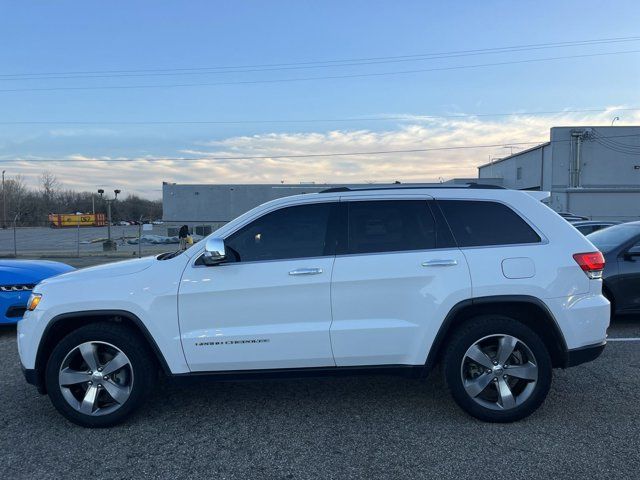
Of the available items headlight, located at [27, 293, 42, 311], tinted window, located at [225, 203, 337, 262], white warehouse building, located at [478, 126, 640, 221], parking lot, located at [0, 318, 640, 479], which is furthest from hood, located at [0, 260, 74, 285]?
white warehouse building, located at [478, 126, 640, 221]

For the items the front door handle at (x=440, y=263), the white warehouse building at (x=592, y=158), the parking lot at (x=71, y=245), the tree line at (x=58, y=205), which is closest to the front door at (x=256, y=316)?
the front door handle at (x=440, y=263)

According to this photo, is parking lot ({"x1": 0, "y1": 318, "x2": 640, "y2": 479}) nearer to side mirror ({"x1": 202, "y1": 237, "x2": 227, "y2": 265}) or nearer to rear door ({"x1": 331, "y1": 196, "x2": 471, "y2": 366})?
rear door ({"x1": 331, "y1": 196, "x2": 471, "y2": 366})

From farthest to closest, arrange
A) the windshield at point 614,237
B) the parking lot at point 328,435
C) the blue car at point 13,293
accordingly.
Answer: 1. the windshield at point 614,237
2. the blue car at point 13,293
3. the parking lot at point 328,435

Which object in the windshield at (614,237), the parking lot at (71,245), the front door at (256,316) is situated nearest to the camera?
the front door at (256,316)

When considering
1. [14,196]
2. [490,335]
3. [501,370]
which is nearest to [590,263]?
[490,335]

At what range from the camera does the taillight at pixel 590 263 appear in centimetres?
381

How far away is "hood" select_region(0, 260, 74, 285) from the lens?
6258 mm

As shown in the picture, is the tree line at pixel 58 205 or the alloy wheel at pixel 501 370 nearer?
the alloy wheel at pixel 501 370

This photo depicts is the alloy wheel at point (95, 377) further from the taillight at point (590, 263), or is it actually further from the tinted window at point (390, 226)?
the taillight at point (590, 263)

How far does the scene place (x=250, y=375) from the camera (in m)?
3.76

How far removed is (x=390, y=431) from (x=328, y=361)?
0.69 meters

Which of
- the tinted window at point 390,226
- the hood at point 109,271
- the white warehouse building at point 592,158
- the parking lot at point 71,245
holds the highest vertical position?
the white warehouse building at point 592,158

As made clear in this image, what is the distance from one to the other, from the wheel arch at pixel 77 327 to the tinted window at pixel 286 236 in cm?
90

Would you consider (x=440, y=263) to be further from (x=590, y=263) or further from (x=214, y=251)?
(x=214, y=251)
